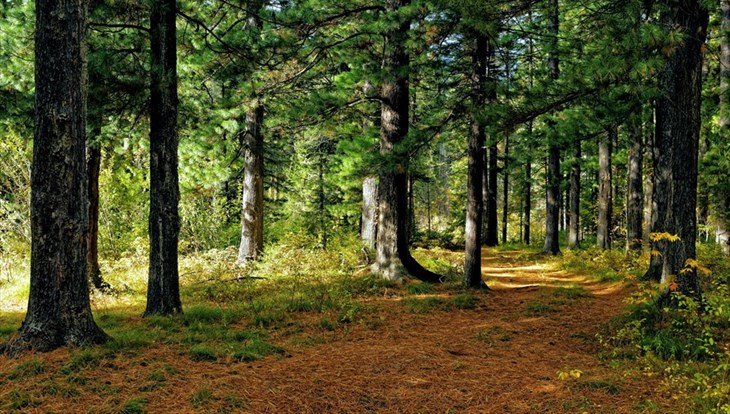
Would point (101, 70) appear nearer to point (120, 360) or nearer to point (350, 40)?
point (120, 360)

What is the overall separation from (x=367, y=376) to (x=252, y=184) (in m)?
9.15

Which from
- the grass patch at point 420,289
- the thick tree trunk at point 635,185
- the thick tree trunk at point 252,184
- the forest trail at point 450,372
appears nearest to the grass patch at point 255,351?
the forest trail at point 450,372

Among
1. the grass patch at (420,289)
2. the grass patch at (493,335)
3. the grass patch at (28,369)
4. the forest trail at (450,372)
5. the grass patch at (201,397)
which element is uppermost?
the grass patch at (28,369)

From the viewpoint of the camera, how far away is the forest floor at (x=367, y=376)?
3.88 meters

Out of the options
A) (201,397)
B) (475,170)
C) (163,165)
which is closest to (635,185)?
(475,170)

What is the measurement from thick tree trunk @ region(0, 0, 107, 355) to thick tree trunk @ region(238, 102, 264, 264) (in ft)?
25.4

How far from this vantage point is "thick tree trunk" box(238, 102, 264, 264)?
41.7 feet

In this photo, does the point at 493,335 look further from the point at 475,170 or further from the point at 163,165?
the point at 163,165

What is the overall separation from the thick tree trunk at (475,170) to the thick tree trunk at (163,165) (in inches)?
224

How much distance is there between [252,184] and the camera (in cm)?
1295

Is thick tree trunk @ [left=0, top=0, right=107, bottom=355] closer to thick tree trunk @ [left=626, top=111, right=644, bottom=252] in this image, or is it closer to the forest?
the forest

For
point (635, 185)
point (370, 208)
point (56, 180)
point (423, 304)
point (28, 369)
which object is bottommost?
point (423, 304)

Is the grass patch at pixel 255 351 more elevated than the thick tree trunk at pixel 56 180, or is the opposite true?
the thick tree trunk at pixel 56 180

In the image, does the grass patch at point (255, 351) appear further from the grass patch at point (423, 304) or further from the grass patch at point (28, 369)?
the grass patch at point (423, 304)
